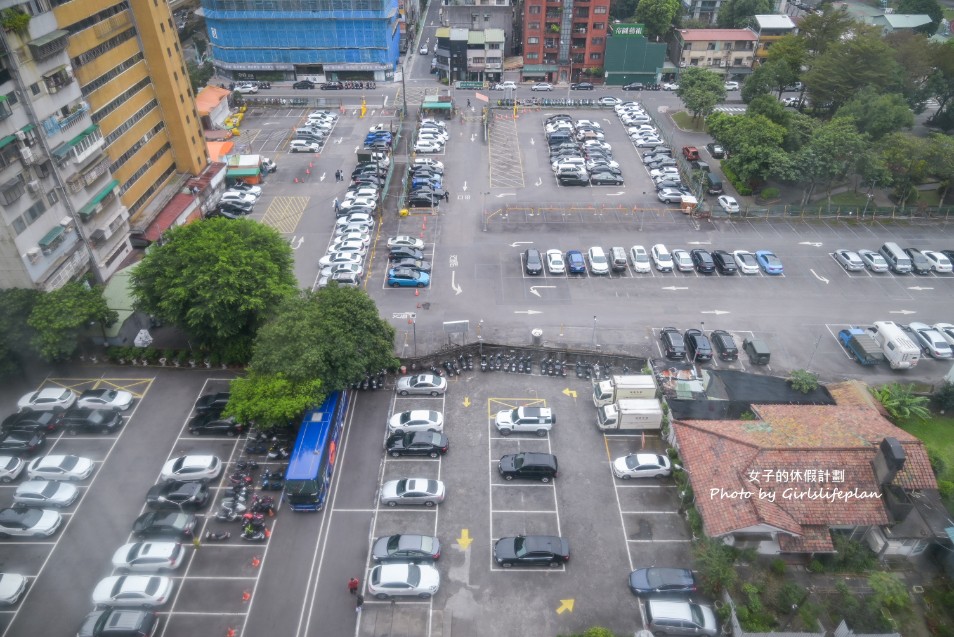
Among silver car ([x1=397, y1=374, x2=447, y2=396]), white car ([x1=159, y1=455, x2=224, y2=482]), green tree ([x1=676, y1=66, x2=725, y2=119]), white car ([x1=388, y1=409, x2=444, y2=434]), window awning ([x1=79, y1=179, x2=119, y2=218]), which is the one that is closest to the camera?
white car ([x1=159, y1=455, x2=224, y2=482])

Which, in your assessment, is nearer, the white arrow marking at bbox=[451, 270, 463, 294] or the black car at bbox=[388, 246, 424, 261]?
the white arrow marking at bbox=[451, 270, 463, 294]

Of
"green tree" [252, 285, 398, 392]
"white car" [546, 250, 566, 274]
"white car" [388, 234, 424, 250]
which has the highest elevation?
"green tree" [252, 285, 398, 392]

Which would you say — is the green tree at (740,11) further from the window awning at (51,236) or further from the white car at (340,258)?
the window awning at (51,236)

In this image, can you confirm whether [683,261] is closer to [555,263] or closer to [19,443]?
[555,263]

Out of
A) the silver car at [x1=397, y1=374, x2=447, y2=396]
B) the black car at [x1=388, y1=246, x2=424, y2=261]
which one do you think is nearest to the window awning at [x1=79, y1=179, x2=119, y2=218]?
the black car at [x1=388, y1=246, x2=424, y2=261]

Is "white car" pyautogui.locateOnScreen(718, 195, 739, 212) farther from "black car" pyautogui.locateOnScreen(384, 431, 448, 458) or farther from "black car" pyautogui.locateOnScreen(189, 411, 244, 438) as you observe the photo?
"black car" pyautogui.locateOnScreen(189, 411, 244, 438)

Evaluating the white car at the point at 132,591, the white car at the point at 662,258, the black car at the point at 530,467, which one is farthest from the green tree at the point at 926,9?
the white car at the point at 132,591

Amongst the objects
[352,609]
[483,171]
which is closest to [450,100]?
[483,171]
